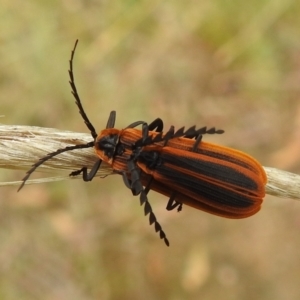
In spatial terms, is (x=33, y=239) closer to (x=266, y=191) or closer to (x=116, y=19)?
(x=116, y=19)

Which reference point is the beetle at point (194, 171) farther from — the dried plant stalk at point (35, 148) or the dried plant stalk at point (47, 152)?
the dried plant stalk at point (35, 148)

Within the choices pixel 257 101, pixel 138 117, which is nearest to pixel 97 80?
pixel 138 117

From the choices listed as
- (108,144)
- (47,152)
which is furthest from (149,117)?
(47,152)

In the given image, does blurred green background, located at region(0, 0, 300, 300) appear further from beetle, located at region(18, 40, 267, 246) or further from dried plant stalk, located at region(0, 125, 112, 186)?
dried plant stalk, located at region(0, 125, 112, 186)

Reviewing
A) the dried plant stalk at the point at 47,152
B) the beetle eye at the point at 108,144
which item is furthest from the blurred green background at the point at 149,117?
the dried plant stalk at the point at 47,152

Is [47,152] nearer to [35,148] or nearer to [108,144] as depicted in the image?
[35,148]

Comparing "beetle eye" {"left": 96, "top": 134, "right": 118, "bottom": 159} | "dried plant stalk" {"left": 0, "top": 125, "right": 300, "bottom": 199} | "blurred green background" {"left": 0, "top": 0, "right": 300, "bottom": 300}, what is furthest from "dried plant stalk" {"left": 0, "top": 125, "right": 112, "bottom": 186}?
"blurred green background" {"left": 0, "top": 0, "right": 300, "bottom": 300}
